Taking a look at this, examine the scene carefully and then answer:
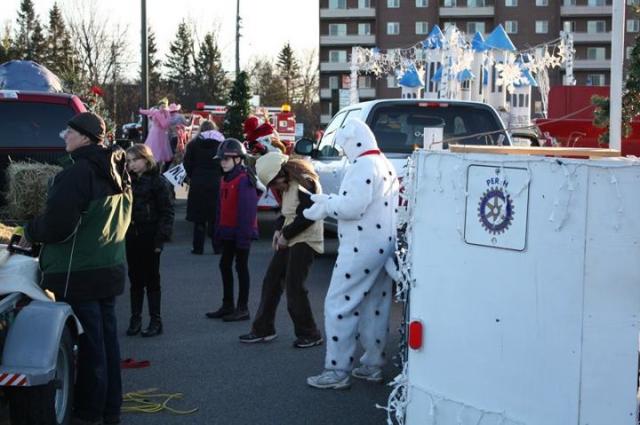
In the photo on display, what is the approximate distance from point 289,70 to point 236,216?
87663 mm

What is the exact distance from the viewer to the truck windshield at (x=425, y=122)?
33.7 ft

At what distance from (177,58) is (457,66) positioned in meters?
67.9

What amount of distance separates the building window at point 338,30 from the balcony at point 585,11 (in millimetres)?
20193

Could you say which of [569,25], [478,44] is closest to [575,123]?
[478,44]

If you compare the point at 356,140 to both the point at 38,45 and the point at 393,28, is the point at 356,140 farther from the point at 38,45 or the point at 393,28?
the point at 393,28

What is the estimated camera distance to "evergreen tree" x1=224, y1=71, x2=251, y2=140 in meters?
21.3

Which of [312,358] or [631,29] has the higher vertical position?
[631,29]

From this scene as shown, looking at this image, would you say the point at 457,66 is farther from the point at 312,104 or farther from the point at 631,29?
the point at 312,104

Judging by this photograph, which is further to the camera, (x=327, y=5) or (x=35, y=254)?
(x=327, y=5)

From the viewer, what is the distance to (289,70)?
94.5 metres

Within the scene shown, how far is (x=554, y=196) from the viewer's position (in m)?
3.72

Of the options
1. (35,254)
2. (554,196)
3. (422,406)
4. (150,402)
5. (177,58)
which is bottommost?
(150,402)

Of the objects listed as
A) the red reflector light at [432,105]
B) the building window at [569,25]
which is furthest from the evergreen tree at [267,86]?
the red reflector light at [432,105]

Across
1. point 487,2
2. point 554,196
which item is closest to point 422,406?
point 554,196
